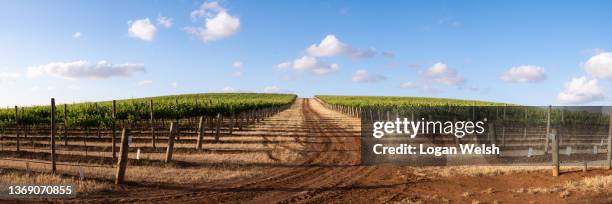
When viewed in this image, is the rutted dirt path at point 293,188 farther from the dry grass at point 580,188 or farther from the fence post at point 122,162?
the dry grass at point 580,188

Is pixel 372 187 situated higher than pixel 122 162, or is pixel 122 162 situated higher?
pixel 122 162

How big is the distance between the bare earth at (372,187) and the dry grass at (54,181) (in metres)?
0.48

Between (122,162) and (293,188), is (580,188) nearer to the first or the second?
(293,188)

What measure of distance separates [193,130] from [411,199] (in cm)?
2966

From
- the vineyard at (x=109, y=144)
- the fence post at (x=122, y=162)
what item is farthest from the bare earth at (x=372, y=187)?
the vineyard at (x=109, y=144)

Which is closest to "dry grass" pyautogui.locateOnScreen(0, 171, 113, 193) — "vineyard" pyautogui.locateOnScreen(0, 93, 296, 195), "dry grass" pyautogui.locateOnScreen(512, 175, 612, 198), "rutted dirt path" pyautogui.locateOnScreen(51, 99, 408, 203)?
"vineyard" pyautogui.locateOnScreen(0, 93, 296, 195)

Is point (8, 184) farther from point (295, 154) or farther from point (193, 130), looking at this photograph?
point (193, 130)

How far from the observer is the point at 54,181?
15406mm

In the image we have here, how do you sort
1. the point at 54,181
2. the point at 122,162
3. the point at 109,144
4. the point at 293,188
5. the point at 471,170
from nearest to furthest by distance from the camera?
the point at 293,188 → the point at 54,181 → the point at 122,162 → the point at 471,170 → the point at 109,144

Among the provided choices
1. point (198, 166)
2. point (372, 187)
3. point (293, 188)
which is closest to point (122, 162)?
point (198, 166)

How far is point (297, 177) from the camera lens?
1714 centimetres

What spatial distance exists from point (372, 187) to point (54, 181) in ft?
30.0

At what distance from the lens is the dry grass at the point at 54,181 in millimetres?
14491

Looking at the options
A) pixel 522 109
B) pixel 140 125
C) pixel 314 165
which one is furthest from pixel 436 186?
pixel 522 109
